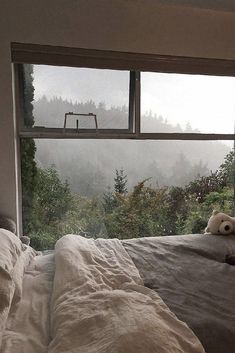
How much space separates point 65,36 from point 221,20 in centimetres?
132

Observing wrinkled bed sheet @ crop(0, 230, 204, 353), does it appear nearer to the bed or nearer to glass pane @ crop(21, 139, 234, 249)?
the bed

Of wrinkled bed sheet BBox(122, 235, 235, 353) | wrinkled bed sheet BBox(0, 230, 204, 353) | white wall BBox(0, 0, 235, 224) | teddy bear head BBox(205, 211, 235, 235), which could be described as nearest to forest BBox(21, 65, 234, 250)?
white wall BBox(0, 0, 235, 224)

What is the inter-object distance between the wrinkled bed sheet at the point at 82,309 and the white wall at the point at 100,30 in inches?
41.5

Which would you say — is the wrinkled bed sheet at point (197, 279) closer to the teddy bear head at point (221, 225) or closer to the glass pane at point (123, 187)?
the teddy bear head at point (221, 225)

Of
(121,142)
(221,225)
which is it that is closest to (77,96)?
(121,142)

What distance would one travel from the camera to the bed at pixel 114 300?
86cm

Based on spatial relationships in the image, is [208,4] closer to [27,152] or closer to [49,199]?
[27,152]

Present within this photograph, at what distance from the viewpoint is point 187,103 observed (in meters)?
2.86

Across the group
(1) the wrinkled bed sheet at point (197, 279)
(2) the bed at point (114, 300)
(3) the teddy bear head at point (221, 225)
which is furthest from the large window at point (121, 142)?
(2) the bed at point (114, 300)

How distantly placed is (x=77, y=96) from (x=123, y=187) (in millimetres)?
842

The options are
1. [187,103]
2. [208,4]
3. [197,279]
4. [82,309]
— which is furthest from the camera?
[187,103]

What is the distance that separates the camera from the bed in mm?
861

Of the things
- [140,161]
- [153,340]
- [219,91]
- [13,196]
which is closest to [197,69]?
[219,91]

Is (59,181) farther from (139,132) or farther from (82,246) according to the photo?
(82,246)
